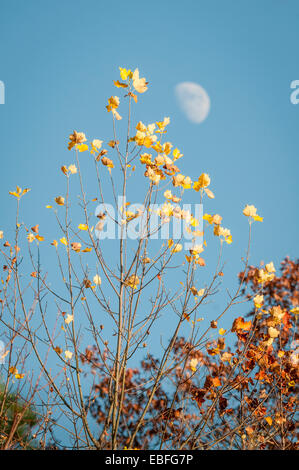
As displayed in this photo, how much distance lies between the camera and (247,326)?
2660 millimetres

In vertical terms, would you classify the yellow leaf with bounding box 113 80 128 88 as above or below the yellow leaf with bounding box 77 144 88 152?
above

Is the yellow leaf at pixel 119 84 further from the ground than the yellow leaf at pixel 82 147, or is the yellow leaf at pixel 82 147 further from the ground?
the yellow leaf at pixel 119 84

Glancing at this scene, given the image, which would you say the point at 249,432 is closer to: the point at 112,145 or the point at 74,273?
the point at 74,273

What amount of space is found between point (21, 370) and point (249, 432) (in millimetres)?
1924

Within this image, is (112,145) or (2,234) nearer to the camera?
(112,145)

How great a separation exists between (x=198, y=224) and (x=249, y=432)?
64.0 inches

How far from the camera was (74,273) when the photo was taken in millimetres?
2500
